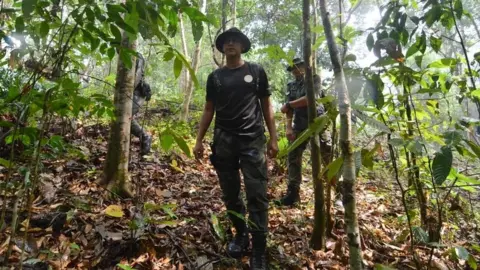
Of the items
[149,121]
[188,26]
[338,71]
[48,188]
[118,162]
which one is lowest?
[48,188]

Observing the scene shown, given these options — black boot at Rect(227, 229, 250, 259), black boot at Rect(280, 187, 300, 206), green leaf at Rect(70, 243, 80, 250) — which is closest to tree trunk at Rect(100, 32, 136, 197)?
green leaf at Rect(70, 243, 80, 250)

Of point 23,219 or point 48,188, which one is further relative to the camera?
point 48,188

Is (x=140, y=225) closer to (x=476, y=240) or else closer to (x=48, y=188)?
(x=48, y=188)

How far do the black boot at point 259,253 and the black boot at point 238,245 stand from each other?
7.0 inches

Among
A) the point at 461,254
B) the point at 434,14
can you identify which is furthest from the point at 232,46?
the point at 461,254

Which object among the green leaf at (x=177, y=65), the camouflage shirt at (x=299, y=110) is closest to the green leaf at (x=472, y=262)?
→ the green leaf at (x=177, y=65)

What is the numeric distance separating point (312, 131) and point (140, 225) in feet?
5.72

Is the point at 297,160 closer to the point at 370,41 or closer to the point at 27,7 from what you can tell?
the point at 370,41

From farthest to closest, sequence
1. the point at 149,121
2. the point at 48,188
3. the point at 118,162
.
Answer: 1. the point at 149,121
2. the point at 118,162
3. the point at 48,188

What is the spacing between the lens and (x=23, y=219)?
2.93 m

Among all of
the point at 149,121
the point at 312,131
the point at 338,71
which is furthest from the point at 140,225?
the point at 149,121

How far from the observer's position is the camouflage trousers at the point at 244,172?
298cm

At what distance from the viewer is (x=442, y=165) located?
5.36 ft

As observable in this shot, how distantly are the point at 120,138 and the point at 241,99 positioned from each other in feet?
5.23
